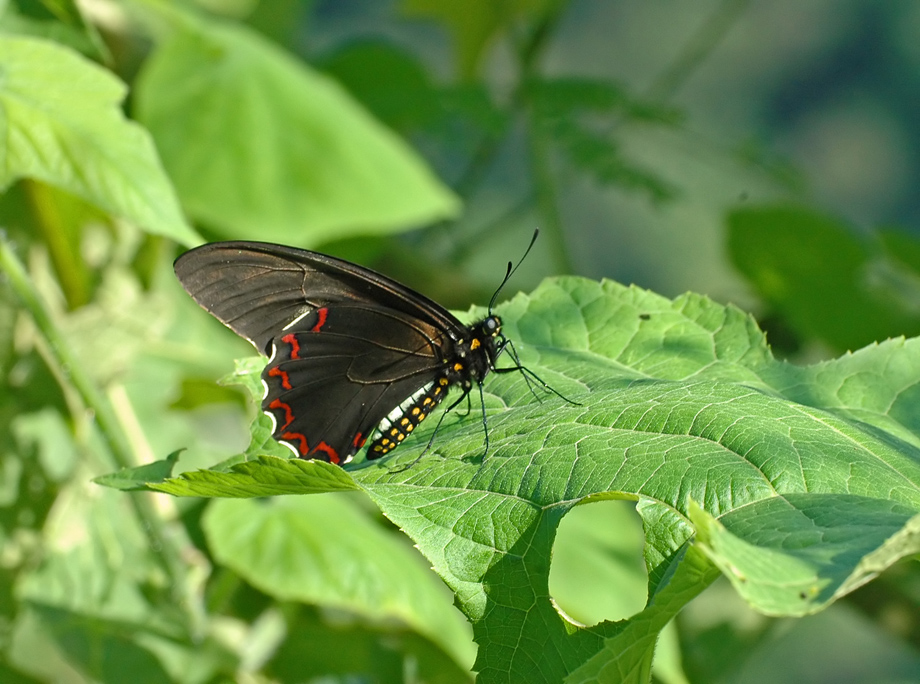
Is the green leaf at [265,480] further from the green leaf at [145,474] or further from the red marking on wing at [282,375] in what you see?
the red marking on wing at [282,375]

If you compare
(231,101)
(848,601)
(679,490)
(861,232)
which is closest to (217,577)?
(231,101)

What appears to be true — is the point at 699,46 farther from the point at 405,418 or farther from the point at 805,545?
the point at 805,545

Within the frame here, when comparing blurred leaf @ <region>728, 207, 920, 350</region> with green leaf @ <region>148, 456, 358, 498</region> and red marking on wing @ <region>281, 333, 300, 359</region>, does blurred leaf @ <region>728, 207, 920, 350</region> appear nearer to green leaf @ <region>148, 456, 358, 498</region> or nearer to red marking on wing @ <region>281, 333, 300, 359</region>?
red marking on wing @ <region>281, 333, 300, 359</region>

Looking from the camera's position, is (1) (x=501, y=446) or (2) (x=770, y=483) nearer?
(2) (x=770, y=483)

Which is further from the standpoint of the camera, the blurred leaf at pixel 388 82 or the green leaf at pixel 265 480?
the blurred leaf at pixel 388 82

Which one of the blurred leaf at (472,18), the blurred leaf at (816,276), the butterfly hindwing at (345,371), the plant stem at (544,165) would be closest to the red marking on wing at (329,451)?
the butterfly hindwing at (345,371)

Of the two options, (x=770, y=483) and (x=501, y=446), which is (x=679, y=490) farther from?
(x=501, y=446)

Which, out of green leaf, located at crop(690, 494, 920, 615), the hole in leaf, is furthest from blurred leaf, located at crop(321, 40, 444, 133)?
green leaf, located at crop(690, 494, 920, 615)
